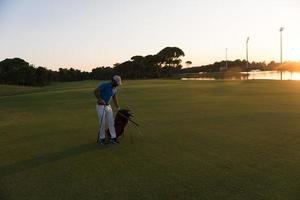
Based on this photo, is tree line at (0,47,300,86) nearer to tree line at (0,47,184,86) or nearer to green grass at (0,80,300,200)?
tree line at (0,47,184,86)

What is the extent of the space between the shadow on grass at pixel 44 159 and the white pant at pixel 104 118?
526 mm

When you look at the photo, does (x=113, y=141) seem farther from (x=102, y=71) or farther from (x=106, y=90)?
(x=102, y=71)

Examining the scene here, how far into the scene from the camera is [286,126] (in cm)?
1288

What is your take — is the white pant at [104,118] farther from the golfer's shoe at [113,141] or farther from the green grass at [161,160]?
the green grass at [161,160]

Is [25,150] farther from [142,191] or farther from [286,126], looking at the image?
[286,126]

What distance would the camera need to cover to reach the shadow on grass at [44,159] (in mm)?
8820

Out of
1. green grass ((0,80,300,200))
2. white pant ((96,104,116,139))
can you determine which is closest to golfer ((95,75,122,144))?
white pant ((96,104,116,139))

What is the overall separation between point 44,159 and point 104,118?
220 cm

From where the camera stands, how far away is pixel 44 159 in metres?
9.72

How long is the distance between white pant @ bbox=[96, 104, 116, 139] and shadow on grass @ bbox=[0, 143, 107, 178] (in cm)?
53

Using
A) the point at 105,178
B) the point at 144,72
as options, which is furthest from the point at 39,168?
the point at 144,72

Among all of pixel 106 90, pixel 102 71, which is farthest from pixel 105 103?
pixel 102 71

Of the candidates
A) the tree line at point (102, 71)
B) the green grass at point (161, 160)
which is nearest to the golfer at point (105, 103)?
the green grass at point (161, 160)

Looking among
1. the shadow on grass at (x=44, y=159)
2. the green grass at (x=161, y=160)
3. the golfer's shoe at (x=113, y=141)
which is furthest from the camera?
the golfer's shoe at (x=113, y=141)
